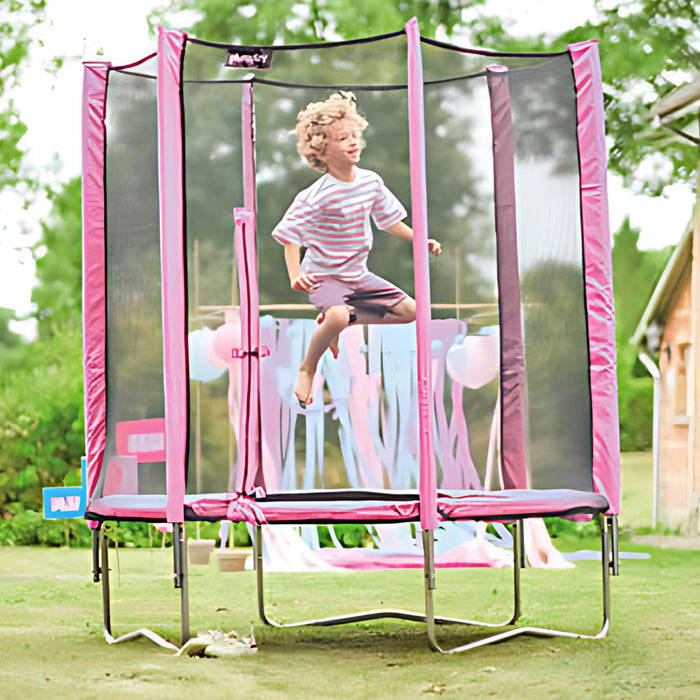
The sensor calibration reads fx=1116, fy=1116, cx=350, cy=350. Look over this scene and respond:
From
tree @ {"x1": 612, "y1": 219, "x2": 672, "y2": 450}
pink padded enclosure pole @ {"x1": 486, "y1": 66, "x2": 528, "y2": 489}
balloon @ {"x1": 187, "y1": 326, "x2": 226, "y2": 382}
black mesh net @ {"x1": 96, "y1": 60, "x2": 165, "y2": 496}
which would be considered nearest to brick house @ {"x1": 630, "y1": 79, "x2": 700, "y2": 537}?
tree @ {"x1": 612, "y1": 219, "x2": 672, "y2": 450}

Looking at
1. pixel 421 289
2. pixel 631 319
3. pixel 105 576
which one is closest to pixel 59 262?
pixel 631 319

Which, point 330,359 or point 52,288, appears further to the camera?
point 52,288

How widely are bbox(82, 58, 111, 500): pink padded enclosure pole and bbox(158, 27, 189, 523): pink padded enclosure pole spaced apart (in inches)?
21.2

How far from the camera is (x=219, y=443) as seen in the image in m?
3.64

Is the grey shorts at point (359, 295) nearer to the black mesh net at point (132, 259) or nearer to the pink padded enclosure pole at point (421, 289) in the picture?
the black mesh net at point (132, 259)

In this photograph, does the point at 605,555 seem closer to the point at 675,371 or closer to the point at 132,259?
the point at 132,259

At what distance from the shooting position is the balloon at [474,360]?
373 centimetres

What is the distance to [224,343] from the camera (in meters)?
3.75

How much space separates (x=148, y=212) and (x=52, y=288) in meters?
5.67

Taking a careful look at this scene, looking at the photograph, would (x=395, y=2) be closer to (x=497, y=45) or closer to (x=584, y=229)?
(x=497, y=45)

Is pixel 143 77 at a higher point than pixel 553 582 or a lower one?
higher

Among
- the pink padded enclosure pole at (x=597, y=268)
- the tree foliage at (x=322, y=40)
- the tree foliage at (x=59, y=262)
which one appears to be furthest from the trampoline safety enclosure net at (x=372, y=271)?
the tree foliage at (x=59, y=262)

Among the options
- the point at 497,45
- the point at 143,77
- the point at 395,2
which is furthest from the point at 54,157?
the point at 143,77

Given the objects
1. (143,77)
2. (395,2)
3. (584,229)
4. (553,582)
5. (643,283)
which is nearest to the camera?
(584,229)
